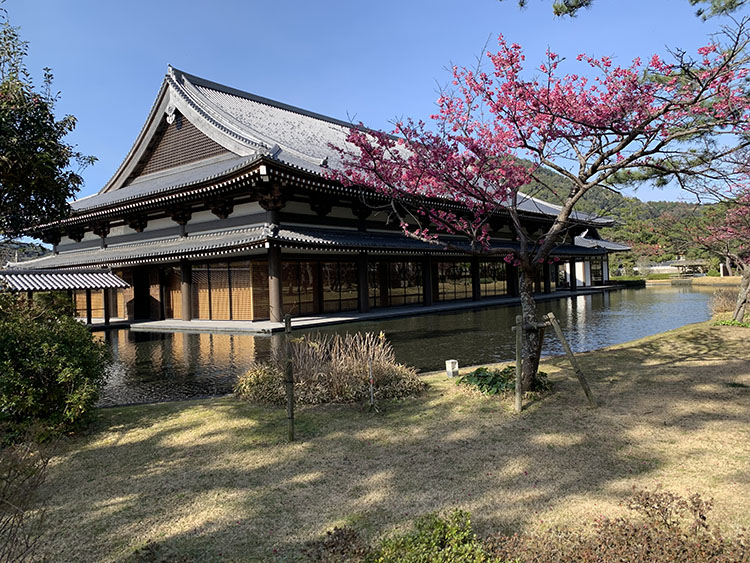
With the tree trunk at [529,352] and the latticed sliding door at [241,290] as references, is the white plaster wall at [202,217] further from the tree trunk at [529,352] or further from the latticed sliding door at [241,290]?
the tree trunk at [529,352]

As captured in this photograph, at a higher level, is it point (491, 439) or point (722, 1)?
point (722, 1)

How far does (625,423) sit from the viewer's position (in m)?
4.77

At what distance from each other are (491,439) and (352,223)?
1524 centimetres

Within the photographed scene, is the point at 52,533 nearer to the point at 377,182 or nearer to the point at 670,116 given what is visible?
the point at 377,182

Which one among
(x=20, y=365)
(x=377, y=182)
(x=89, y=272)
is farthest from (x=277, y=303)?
(x=20, y=365)

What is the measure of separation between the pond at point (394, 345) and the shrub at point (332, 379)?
128cm

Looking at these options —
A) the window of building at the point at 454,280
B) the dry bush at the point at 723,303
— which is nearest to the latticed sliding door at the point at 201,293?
the window of building at the point at 454,280

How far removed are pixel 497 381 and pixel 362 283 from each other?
13.1m

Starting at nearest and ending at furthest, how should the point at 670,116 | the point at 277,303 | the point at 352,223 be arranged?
the point at 670,116 < the point at 277,303 < the point at 352,223

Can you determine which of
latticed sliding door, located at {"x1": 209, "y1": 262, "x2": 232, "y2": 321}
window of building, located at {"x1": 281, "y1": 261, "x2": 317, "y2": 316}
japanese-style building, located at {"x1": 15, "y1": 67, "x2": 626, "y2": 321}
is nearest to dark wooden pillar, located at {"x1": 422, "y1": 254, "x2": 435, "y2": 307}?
japanese-style building, located at {"x1": 15, "y1": 67, "x2": 626, "y2": 321}

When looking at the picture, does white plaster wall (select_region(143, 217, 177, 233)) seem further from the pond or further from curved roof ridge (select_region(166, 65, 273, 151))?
the pond

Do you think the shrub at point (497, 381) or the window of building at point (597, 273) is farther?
the window of building at point (597, 273)

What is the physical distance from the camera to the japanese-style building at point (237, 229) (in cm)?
1594

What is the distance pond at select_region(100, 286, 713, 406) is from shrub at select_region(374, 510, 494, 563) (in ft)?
17.0
